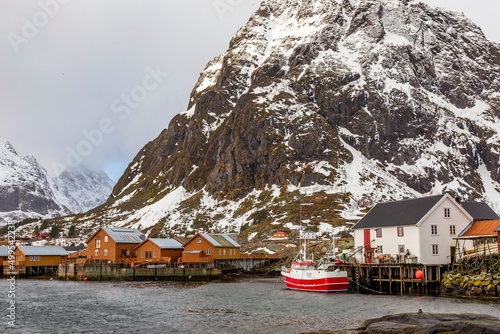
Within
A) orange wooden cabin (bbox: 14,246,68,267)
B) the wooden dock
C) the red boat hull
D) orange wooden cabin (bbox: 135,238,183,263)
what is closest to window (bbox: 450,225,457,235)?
the wooden dock

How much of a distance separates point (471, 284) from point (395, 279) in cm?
1071

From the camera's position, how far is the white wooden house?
243 ft

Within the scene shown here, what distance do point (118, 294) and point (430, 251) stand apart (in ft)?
147

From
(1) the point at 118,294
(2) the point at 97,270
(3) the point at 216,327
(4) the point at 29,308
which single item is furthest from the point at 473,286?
(2) the point at 97,270

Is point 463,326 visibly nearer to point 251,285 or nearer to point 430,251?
point 430,251

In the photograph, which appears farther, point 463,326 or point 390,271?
point 390,271

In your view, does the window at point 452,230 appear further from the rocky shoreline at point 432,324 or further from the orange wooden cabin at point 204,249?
the orange wooden cabin at point 204,249

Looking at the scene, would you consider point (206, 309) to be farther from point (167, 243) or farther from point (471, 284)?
point (167, 243)

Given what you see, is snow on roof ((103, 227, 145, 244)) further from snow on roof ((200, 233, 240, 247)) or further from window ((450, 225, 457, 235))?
window ((450, 225, 457, 235))

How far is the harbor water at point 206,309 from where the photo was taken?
156 feet

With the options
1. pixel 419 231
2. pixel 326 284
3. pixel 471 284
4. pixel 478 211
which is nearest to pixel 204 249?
pixel 326 284

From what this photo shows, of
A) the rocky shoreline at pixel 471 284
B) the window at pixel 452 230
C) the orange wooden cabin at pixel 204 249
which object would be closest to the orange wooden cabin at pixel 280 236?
the orange wooden cabin at pixel 204 249

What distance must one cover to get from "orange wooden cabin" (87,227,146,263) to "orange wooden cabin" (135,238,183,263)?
256 centimetres

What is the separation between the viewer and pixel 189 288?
279 ft
